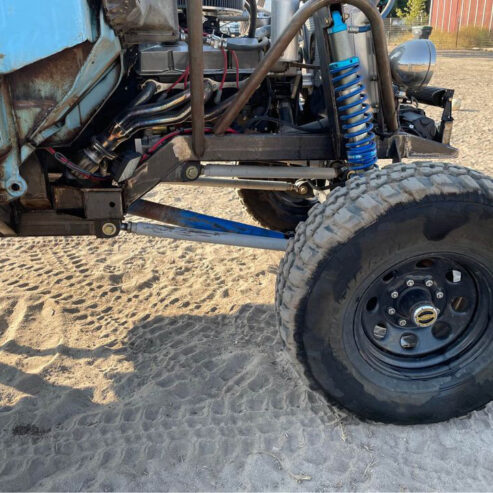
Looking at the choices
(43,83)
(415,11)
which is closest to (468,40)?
(415,11)

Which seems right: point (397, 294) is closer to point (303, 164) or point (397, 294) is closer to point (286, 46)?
point (303, 164)

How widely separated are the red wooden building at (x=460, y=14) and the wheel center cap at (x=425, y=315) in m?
26.4

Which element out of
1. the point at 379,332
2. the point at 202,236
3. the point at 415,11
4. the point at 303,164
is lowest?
the point at 415,11

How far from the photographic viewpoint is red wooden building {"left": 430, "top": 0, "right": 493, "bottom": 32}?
25.4 meters

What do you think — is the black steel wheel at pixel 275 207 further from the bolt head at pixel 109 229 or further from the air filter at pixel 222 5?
the bolt head at pixel 109 229

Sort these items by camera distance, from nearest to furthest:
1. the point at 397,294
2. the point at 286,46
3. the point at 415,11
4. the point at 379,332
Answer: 1. the point at 286,46
2. the point at 397,294
3. the point at 379,332
4. the point at 415,11

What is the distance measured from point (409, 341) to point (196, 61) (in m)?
1.55

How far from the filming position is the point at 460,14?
26.0 m

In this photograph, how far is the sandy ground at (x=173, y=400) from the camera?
2.36m

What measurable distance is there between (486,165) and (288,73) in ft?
14.7

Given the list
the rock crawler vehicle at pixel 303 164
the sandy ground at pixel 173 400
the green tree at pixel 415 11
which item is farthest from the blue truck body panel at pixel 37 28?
the green tree at pixel 415 11

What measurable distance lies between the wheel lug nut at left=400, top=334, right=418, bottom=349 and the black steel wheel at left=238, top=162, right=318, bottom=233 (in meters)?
1.65

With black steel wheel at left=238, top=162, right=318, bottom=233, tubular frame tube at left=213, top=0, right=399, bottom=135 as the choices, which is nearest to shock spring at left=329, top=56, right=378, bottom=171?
tubular frame tube at left=213, top=0, right=399, bottom=135

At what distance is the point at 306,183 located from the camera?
141 inches
